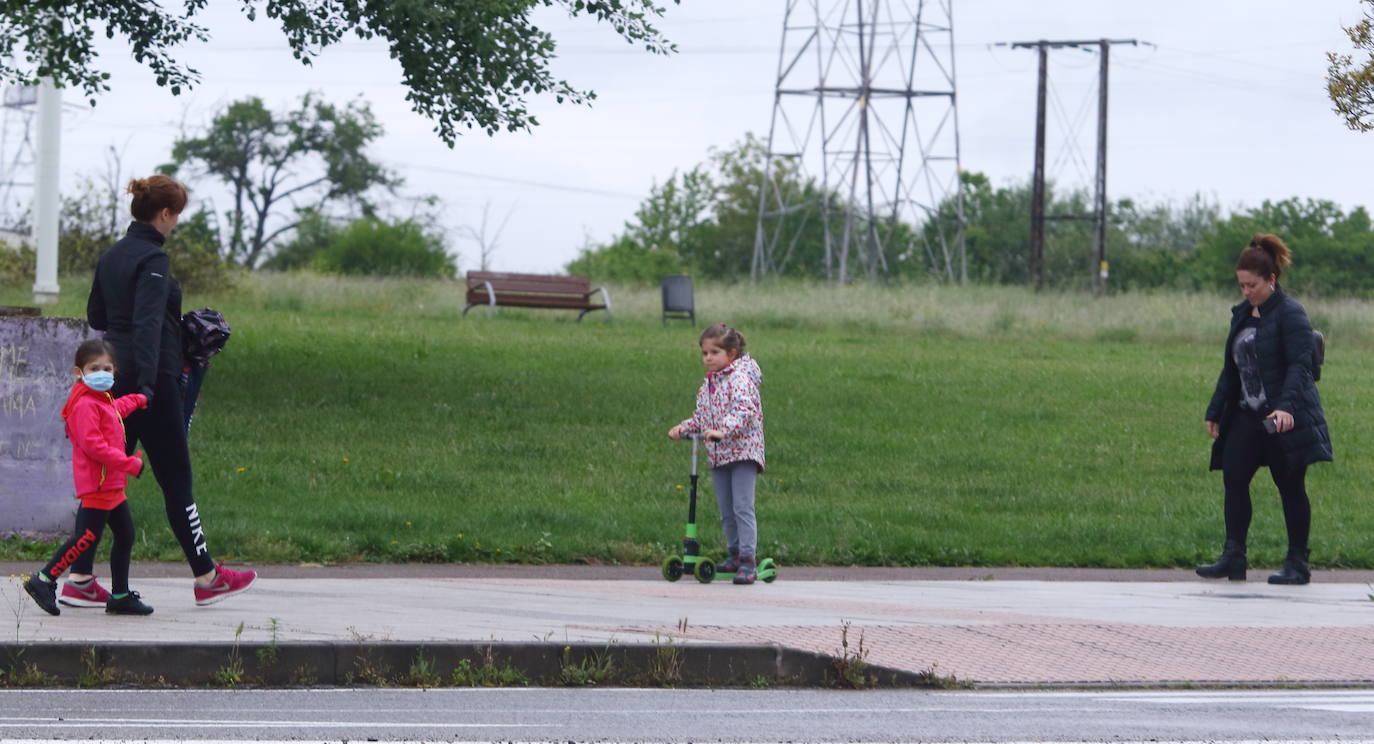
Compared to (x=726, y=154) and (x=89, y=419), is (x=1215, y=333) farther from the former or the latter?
(x=726, y=154)

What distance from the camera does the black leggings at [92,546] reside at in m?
7.60

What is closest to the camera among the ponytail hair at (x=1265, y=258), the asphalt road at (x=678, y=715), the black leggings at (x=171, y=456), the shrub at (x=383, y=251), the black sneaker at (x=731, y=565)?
the asphalt road at (x=678, y=715)

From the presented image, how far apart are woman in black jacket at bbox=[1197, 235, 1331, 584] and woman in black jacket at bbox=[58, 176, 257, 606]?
18.4 ft

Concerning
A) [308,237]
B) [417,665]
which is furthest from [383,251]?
[417,665]

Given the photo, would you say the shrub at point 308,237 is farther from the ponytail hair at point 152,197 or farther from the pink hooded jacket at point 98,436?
the pink hooded jacket at point 98,436

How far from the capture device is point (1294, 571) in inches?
392

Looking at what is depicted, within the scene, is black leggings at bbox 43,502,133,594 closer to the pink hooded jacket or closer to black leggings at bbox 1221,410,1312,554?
the pink hooded jacket

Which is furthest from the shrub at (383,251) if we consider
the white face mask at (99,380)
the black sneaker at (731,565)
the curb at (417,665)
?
the curb at (417,665)

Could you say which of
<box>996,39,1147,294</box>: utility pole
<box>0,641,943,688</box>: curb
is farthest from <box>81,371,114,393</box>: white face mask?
<box>996,39,1147,294</box>: utility pole

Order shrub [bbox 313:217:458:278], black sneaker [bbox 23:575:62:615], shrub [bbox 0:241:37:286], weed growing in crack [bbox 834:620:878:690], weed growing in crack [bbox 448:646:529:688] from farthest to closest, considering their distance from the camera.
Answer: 1. shrub [bbox 313:217:458:278]
2. shrub [bbox 0:241:37:286]
3. black sneaker [bbox 23:575:62:615]
4. weed growing in crack [bbox 834:620:878:690]
5. weed growing in crack [bbox 448:646:529:688]

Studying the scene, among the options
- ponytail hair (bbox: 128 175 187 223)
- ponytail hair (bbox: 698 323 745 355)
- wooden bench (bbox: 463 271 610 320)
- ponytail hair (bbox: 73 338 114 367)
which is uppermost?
ponytail hair (bbox: 128 175 187 223)

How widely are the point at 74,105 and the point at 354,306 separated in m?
13.5

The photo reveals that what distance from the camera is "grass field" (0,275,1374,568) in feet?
36.1

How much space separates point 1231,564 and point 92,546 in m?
6.21
